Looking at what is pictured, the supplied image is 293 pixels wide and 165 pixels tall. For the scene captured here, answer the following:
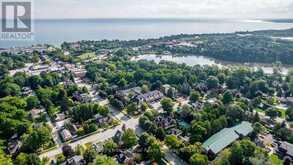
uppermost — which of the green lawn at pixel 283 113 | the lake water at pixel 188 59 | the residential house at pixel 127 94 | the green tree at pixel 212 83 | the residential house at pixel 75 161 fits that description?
the lake water at pixel 188 59

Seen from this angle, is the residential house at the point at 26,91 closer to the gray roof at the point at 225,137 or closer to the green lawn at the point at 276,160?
the gray roof at the point at 225,137

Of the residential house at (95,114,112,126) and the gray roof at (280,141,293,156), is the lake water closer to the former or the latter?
the residential house at (95,114,112,126)

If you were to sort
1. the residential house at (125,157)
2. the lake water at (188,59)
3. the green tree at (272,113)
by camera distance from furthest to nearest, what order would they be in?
the lake water at (188,59) < the green tree at (272,113) < the residential house at (125,157)

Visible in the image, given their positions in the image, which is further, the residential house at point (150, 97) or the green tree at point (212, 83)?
the green tree at point (212, 83)

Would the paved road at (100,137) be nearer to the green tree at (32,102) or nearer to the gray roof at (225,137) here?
the gray roof at (225,137)

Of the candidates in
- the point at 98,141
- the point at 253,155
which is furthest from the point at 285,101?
the point at 98,141

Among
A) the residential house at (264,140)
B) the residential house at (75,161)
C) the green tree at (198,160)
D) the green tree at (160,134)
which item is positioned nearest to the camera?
the green tree at (198,160)

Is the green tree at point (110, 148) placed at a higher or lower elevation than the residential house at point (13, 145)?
higher

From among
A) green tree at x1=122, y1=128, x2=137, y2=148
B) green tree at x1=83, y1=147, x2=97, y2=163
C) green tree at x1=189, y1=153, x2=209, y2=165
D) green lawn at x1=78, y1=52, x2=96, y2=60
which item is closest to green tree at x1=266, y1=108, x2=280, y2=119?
green tree at x1=189, y1=153, x2=209, y2=165

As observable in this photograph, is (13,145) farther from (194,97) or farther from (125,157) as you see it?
(194,97)

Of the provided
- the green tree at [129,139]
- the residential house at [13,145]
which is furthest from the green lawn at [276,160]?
the residential house at [13,145]
